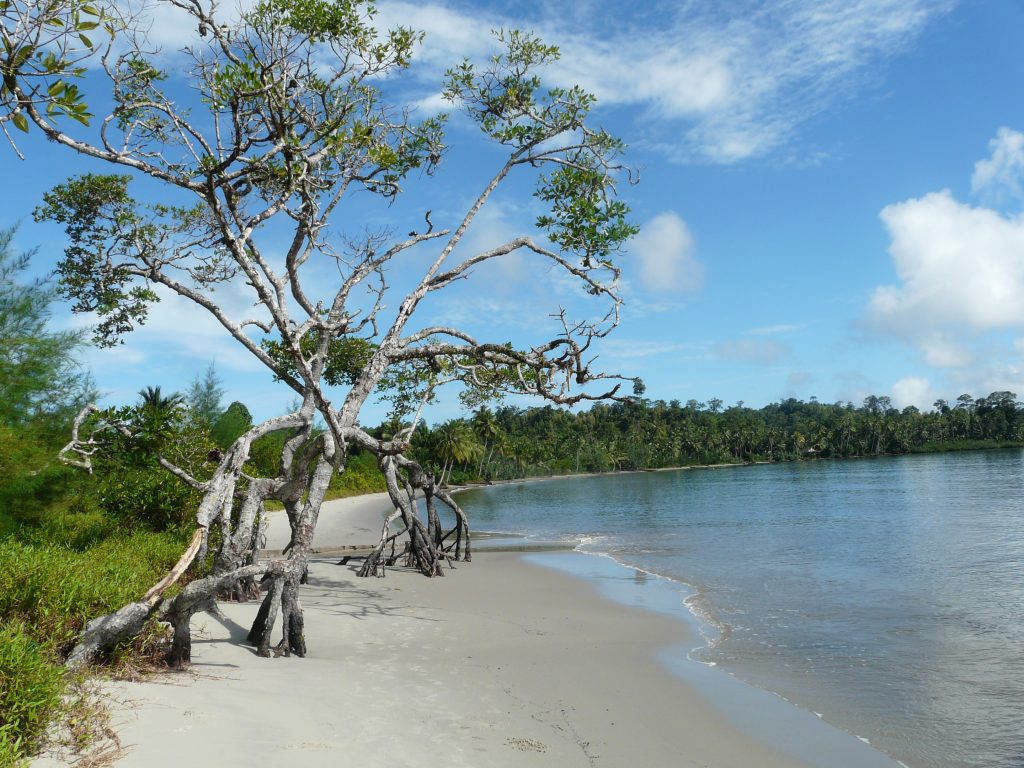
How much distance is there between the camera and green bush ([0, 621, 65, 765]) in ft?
14.5

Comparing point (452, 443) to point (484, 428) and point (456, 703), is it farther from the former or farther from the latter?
point (456, 703)

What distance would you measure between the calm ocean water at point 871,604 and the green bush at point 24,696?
745cm

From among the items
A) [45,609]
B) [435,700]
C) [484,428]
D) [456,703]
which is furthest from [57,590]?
[484,428]

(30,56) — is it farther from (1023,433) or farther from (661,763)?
(1023,433)

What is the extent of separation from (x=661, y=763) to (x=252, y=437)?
19.8 ft

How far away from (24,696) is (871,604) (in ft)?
48.8

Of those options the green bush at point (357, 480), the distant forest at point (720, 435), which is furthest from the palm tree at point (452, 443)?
the distant forest at point (720, 435)

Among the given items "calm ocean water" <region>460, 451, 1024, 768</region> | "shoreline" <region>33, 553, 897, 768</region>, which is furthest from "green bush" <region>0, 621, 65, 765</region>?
"calm ocean water" <region>460, 451, 1024, 768</region>

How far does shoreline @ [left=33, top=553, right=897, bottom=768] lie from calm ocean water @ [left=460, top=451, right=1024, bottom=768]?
940mm

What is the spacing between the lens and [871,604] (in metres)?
14.8

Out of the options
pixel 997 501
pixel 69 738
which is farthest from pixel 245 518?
pixel 997 501

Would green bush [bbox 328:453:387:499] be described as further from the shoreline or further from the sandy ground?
the shoreline

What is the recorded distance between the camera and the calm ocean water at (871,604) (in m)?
8.25

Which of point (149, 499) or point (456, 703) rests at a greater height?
point (149, 499)
